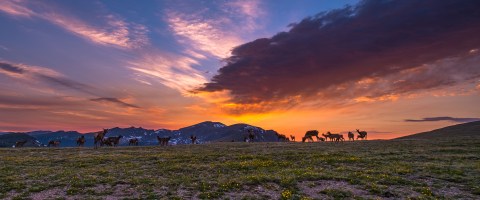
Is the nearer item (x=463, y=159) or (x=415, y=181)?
(x=415, y=181)

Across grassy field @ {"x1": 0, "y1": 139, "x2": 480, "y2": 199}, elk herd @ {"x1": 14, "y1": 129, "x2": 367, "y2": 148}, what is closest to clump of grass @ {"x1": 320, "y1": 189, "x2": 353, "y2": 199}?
grassy field @ {"x1": 0, "y1": 139, "x2": 480, "y2": 199}

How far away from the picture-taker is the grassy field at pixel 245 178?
26219 millimetres

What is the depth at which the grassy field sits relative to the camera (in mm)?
26219

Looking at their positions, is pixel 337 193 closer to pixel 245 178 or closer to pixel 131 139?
pixel 245 178

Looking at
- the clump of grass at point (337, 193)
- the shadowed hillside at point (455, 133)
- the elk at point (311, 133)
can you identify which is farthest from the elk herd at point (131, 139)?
the clump of grass at point (337, 193)

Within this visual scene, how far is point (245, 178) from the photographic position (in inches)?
1220

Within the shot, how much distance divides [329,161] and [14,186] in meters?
33.3

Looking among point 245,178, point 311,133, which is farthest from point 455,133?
point 245,178

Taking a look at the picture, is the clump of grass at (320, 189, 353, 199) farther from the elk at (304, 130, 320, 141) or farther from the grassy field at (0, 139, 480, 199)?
the elk at (304, 130, 320, 141)

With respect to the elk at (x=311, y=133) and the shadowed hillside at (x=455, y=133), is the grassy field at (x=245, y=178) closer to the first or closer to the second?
the elk at (x=311, y=133)

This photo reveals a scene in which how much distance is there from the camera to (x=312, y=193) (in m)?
26.4

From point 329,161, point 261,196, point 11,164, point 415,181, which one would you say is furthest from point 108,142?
point 415,181

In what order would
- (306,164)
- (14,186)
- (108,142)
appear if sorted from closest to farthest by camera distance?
1. (14,186)
2. (306,164)
3. (108,142)

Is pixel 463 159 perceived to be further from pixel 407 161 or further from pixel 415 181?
pixel 415 181
